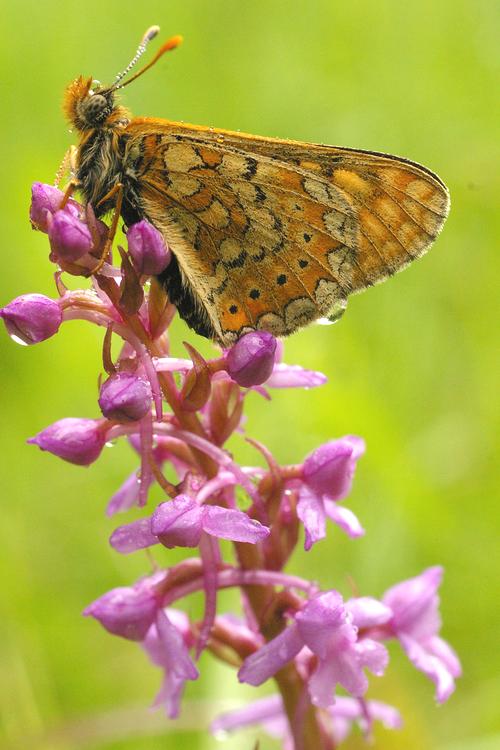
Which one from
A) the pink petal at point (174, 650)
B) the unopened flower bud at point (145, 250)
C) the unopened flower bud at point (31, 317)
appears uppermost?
the unopened flower bud at point (145, 250)

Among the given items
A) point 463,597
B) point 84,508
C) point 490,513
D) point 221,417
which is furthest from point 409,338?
point 221,417

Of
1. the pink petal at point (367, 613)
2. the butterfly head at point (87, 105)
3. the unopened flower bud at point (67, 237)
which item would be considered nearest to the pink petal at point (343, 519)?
the pink petal at point (367, 613)

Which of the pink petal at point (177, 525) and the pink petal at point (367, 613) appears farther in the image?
the pink petal at point (367, 613)

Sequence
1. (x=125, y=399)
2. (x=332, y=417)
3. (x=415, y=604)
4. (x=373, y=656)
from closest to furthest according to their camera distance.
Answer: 1. (x=125, y=399)
2. (x=373, y=656)
3. (x=415, y=604)
4. (x=332, y=417)

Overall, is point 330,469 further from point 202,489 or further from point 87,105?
point 87,105

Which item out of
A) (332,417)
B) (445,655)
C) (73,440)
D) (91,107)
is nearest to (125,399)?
(73,440)

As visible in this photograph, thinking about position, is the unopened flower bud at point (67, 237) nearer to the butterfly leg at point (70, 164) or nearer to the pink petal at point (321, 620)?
the butterfly leg at point (70, 164)

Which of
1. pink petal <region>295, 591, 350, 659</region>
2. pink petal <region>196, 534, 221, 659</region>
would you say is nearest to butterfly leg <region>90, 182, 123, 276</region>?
pink petal <region>196, 534, 221, 659</region>
